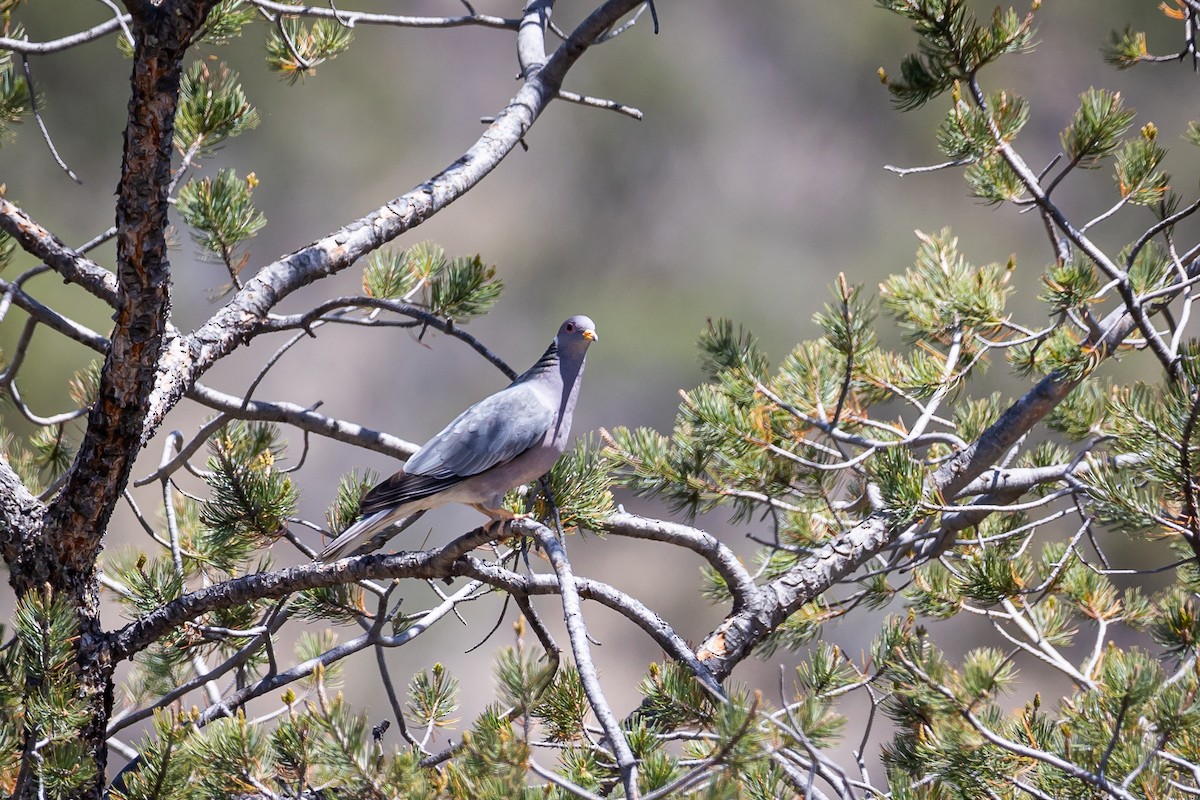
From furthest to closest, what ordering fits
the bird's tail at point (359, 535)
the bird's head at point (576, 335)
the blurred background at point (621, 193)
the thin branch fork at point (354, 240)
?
the blurred background at point (621, 193)
the bird's head at point (576, 335)
the bird's tail at point (359, 535)
the thin branch fork at point (354, 240)

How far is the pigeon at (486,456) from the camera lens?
2.03 metres

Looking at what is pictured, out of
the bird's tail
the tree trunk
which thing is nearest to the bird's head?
the bird's tail

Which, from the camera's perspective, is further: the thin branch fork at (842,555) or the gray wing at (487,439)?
the gray wing at (487,439)

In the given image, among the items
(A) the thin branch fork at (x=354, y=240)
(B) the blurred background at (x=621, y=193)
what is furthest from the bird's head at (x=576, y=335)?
(B) the blurred background at (x=621, y=193)

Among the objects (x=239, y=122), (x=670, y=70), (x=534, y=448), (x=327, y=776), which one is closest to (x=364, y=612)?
(x=534, y=448)

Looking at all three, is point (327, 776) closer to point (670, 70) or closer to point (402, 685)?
point (402, 685)

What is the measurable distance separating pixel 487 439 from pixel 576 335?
400 millimetres

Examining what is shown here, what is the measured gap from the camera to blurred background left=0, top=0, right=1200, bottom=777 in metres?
9.98

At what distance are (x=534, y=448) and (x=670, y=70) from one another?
37.0ft

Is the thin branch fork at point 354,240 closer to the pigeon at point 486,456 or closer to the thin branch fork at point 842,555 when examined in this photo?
the pigeon at point 486,456

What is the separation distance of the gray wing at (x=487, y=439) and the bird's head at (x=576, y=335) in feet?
0.75

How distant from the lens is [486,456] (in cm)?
216

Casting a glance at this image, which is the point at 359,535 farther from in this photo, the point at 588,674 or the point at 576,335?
the point at 588,674

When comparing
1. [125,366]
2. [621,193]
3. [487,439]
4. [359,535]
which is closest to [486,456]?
[487,439]
